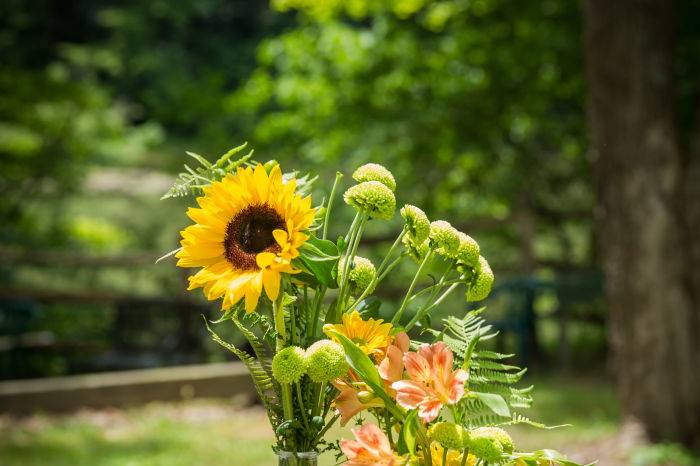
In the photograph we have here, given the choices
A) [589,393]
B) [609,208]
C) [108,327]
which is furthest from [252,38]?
[609,208]

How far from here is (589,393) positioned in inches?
307

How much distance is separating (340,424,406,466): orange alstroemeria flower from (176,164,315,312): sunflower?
0.20 m

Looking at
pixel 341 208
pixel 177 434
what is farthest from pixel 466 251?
pixel 341 208

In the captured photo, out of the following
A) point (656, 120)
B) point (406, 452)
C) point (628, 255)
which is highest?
point (656, 120)

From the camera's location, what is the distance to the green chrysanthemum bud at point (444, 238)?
1.07 meters

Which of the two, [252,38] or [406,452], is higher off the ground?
[252,38]

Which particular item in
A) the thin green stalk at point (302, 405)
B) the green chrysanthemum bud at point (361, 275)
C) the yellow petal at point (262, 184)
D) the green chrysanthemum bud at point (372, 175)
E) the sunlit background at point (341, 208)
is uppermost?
the sunlit background at point (341, 208)

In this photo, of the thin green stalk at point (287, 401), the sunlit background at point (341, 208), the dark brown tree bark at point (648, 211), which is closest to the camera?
the thin green stalk at point (287, 401)

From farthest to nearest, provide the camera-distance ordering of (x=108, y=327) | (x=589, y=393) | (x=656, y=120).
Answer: (x=108, y=327) → (x=589, y=393) → (x=656, y=120)

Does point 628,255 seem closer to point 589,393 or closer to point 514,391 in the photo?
point 589,393

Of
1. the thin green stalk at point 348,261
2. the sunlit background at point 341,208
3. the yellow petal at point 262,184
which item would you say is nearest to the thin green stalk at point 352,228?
the thin green stalk at point 348,261

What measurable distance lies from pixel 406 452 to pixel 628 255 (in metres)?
4.60

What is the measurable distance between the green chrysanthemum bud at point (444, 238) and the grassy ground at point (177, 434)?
4.23 metres

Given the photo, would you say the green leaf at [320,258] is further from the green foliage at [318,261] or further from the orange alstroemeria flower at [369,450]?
the orange alstroemeria flower at [369,450]
